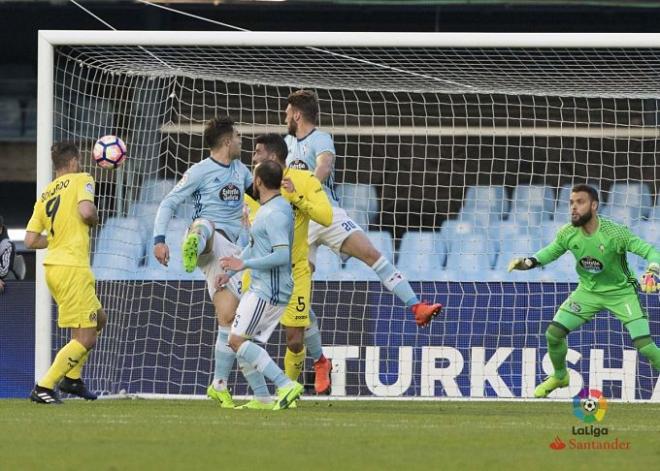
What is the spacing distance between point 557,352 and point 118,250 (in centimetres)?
556

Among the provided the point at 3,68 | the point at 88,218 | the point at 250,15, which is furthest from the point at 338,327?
the point at 3,68

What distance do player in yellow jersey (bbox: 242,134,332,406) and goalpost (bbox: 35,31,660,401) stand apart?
227 centimetres

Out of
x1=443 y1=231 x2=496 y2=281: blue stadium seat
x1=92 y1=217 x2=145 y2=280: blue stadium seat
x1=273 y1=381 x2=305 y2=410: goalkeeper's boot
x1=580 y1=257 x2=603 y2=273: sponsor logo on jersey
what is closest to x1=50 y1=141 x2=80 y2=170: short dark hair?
x1=273 y1=381 x2=305 y2=410: goalkeeper's boot

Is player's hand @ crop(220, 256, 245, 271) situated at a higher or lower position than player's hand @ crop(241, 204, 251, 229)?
lower

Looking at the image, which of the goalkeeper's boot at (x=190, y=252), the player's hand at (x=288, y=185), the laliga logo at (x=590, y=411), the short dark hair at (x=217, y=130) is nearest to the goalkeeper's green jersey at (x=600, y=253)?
the laliga logo at (x=590, y=411)

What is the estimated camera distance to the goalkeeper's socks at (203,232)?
9.56 meters

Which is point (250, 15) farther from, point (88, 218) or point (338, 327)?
point (88, 218)

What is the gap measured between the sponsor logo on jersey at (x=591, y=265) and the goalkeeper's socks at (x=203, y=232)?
2.96 m

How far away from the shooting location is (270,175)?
345 inches

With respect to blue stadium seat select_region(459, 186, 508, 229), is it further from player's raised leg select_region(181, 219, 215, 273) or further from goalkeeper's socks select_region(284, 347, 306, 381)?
player's raised leg select_region(181, 219, 215, 273)

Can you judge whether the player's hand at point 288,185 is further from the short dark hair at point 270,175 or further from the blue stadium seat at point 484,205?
the blue stadium seat at point 484,205

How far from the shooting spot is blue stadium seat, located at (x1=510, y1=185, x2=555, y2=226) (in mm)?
16438

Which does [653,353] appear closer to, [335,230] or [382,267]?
[382,267]

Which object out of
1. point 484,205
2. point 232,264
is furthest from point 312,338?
point 484,205
